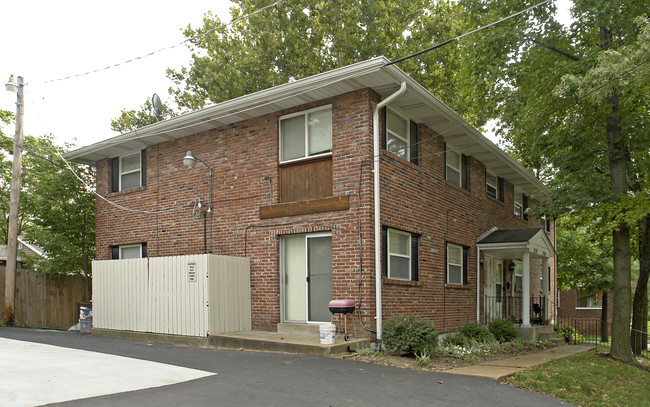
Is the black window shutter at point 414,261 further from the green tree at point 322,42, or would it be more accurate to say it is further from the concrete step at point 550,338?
the green tree at point 322,42

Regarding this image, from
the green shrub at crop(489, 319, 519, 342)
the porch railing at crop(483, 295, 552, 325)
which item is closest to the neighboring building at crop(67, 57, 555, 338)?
the porch railing at crop(483, 295, 552, 325)

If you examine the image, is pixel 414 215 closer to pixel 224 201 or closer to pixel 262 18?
pixel 224 201

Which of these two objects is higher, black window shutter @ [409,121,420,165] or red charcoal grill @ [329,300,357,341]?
black window shutter @ [409,121,420,165]

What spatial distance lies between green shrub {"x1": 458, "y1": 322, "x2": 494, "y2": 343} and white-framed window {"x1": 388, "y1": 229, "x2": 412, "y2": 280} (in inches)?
80.0

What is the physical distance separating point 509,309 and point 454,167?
20.4ft

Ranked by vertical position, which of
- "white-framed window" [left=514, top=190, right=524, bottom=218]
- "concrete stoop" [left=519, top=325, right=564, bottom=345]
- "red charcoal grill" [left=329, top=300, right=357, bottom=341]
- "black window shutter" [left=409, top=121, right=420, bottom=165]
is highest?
"black window shutter" [left=409, top=121, right=420, bottom=165]

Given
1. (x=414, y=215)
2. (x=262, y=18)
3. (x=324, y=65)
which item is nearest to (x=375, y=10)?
(x=324, y=65)

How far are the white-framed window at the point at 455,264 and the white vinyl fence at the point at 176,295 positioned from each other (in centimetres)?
546

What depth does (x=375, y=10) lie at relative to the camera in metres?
21.8

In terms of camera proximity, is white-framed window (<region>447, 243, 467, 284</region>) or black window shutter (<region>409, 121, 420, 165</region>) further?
white-framed window (<region>447, 243, 467, 284</region>)

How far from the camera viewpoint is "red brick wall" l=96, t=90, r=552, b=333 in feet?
36.0

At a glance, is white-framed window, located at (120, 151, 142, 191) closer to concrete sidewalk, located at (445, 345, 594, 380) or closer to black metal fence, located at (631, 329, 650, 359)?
concrete sidewalk, located at (445, 345, 594, 380)

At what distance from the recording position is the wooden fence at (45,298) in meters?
17.8

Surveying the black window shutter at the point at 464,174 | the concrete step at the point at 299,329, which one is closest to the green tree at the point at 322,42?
the black window shutter at the point at 464,174
